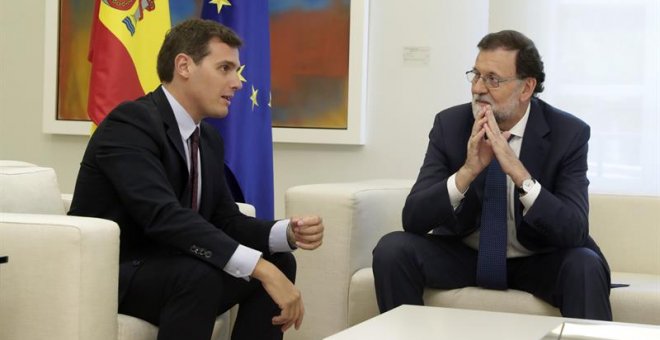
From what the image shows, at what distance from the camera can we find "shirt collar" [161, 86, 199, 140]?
2.66m

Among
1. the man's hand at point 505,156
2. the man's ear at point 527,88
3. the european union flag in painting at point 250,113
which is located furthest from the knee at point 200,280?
the european union flag in painting at point 250,113

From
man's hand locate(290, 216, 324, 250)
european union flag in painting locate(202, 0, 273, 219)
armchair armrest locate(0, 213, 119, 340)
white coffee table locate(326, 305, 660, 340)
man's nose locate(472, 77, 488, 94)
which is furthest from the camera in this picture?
european union flag in painting locate(202, 0, 273, 219)

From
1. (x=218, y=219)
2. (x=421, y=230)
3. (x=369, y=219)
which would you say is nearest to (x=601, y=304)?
(x=421, y=230)

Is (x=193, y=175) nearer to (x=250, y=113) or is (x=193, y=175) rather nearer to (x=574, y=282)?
(x=574, y=282)

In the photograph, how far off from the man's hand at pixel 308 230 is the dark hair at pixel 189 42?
1.96ft

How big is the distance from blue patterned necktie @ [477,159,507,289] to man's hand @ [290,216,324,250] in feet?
1.90

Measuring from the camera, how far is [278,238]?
262cm

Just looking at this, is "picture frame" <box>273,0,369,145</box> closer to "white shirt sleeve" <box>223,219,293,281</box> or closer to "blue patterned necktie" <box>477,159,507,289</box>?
"blue patterned necktie" <box>477,159,507,289</box>

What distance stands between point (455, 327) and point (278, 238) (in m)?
0.80

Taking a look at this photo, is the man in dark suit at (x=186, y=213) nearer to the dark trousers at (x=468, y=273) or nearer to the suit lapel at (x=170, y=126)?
the suit lapel at (x=170, y=126)

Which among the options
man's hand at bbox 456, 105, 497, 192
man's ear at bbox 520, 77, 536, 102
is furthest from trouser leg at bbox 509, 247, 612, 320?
man's ear at bbox 520, 77, 536, 102

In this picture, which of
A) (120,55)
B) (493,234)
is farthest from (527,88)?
(120,55)

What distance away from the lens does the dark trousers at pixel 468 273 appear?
2.63 metres

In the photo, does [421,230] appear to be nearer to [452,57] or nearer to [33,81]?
[452,57]
